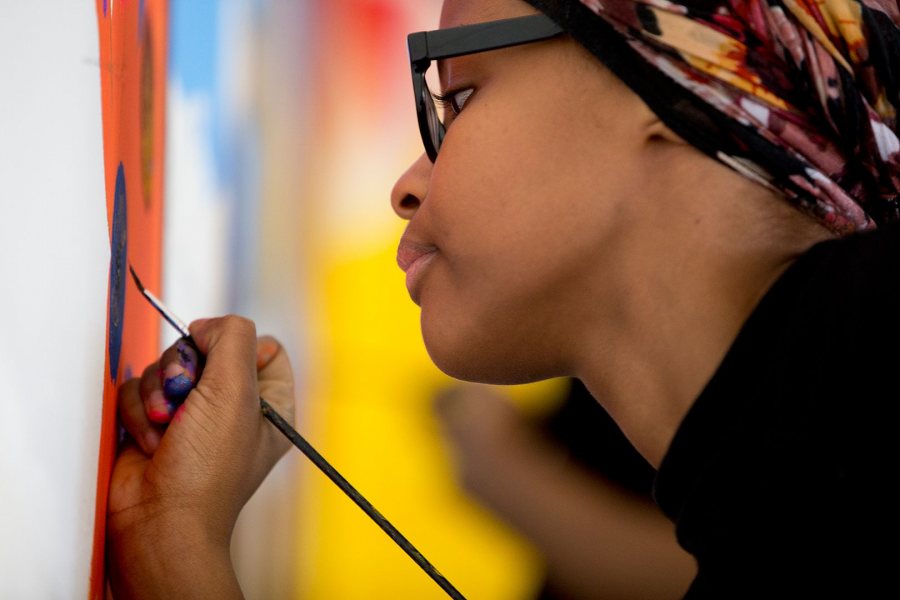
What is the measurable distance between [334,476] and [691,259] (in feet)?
1.36

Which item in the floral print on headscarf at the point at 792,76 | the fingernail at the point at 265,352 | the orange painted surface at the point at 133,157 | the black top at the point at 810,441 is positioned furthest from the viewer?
the fingernail at the point at 265,352

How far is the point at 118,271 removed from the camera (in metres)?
0.92

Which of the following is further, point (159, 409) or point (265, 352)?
point (265, 352)

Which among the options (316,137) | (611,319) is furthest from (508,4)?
(316,137)

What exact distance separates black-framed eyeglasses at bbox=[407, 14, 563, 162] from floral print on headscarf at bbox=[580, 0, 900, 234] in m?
0.06

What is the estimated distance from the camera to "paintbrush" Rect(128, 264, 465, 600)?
36.9 inches

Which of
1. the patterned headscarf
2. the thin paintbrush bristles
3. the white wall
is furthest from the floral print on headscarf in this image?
the thin paintbrush bristles

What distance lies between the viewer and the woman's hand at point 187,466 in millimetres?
901

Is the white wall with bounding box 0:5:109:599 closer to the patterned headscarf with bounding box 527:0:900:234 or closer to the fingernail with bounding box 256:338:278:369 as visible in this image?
the fingernail with bounding box 256:338:278:369

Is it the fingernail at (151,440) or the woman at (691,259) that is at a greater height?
the woman at (691,259)

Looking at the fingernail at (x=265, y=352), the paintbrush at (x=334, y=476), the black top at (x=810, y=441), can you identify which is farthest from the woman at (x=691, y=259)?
the fingernail at (x=265, y=352)

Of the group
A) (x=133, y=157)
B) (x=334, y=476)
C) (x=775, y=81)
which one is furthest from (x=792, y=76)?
(x=133, y=157)

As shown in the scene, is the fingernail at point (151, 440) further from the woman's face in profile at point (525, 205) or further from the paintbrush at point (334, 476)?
the woman's face in profile at point (525, 205)

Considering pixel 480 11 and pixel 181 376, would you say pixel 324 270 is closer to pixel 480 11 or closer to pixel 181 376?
pixel 181 376
